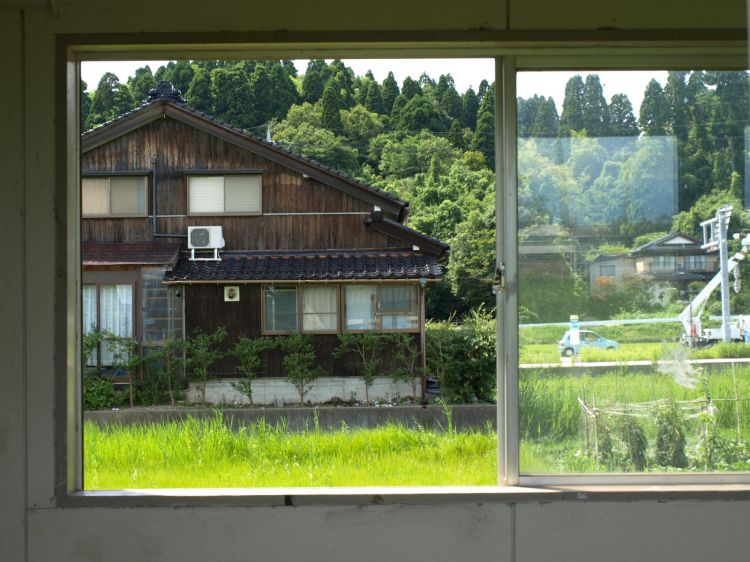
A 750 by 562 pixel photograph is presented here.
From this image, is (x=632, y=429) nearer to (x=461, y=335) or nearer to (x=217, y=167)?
(x=461, y=335)

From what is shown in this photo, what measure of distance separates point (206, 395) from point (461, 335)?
341cm

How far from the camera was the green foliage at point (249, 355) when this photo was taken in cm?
1023

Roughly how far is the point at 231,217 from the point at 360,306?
230cm

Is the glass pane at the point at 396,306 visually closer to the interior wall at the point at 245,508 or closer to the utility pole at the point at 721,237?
the utility pole at the point at 721,237

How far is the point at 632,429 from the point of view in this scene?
8.47 ft

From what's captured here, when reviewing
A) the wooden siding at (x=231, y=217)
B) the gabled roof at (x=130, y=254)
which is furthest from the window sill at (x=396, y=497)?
the wooden siding at (x=231, y=217)

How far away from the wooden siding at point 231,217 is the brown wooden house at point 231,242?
0.01 meters

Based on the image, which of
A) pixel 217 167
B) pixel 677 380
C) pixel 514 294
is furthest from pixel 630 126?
pixel 217 167

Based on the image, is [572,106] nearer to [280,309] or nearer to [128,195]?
[280,309]

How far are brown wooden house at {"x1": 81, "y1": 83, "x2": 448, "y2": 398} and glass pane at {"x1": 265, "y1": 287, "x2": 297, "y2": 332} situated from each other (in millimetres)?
13

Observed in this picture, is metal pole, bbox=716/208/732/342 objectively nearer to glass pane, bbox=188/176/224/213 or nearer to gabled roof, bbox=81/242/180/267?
gabled roof, bbox=81/242/180/267

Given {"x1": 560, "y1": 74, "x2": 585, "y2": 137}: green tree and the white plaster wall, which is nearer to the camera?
{"x1": 560, "y1": 74, "x2": 585, "y2": 137}: green tree

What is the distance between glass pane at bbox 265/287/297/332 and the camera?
35.0 feet

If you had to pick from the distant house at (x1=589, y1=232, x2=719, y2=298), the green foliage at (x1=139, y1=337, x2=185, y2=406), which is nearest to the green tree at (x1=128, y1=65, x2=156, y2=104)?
the green foliage at (x1=139, y1=337, x2=185, y2=406)
